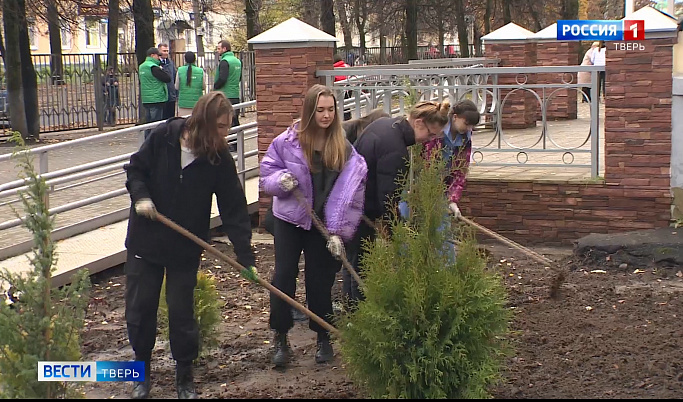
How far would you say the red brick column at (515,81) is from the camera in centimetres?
1442

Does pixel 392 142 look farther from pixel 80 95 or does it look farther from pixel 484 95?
pixel 80 95

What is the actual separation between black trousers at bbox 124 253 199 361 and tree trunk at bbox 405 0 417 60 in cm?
2294

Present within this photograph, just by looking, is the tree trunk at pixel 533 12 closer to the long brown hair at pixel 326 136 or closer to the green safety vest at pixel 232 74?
the green safety vest at pixel 232 74

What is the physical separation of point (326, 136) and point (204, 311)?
1.18 m

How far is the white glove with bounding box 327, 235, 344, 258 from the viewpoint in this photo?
5285 mm

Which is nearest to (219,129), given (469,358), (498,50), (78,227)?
(469,358)

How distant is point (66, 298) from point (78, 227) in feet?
15.0

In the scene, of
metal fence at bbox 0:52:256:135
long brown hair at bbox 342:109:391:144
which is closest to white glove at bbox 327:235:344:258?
long brown hair at bbox 342:109:391:144

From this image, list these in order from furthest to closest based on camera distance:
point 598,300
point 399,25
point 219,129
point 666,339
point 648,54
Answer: point 399,25 < point 648,54 < point 598,300 < point 666,339 < point 219,129

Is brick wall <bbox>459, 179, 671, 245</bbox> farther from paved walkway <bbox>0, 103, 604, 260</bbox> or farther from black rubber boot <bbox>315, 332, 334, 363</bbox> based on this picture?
black rubber boot <bbox>315, 332, 334, 363</bbox>

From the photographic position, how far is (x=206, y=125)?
15.9 feet

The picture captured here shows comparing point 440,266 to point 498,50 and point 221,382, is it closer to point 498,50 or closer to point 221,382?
point 221,382

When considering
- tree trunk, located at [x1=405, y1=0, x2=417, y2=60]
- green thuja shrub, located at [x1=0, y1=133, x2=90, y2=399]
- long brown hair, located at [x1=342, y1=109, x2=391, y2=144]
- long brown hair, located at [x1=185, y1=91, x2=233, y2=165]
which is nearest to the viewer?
green thuja shrub, located at [x1=0, y1=133, x2=90, y2=399]

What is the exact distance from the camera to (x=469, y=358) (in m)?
4.50
